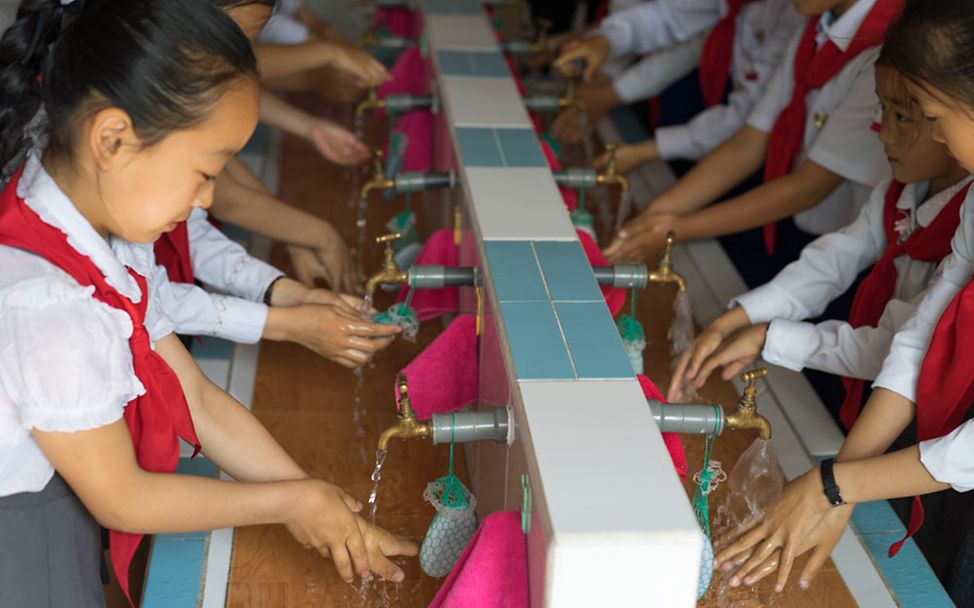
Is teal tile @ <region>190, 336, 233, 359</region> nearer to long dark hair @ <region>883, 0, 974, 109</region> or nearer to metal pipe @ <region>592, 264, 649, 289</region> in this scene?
metal pipe @ <region>592, 264, 649, 289</region>

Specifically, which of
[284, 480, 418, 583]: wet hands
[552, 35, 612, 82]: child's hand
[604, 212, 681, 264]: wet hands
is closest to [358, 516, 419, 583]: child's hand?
[284, 480, 418, 583]: wet hands

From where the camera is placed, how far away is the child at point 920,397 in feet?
3.83

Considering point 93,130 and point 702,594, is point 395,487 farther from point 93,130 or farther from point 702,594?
point 93,130

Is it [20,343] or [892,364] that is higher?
[20,343]

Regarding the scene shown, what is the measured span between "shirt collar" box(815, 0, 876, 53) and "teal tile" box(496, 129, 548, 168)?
1.81 feet

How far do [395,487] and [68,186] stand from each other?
560 millimetres

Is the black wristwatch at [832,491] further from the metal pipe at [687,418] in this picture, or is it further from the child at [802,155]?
the child at [802,155]

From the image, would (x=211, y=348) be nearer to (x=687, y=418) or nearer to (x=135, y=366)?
(x=135, y=366)

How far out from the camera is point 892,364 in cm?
131

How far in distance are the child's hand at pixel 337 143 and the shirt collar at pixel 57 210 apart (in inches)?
44.0

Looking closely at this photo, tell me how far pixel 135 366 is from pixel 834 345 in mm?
911

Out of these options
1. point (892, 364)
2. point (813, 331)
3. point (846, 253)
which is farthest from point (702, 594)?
point (846, 253)

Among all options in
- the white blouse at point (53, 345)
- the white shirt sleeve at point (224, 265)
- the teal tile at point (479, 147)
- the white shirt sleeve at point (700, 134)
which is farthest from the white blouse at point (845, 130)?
the white blouse at point (53, 345)

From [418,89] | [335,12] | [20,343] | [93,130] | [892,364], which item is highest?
[93,130]
